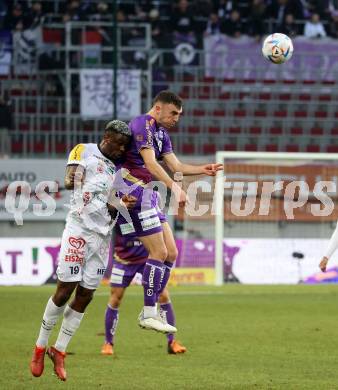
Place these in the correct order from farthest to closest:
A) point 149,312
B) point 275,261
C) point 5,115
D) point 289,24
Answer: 1. point 289,24
2. point 5,115
3. point 275,261
4. point 149,312

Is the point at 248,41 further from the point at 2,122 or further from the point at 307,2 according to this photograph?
the point at 2,122

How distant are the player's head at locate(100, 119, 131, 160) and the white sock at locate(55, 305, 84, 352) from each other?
4.72ft

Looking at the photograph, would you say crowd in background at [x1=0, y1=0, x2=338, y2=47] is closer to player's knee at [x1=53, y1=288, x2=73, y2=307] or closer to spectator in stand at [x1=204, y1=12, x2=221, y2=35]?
spectator in stand at [x1=204, y1=12, x2=221, y2=35]

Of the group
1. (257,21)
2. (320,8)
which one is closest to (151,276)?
(257,21)

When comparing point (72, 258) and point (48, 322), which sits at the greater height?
point (72, 258)

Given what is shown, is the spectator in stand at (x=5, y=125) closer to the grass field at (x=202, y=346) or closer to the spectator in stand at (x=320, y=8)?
the grass field at (x=202, y=346)

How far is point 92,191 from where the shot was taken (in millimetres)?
9164

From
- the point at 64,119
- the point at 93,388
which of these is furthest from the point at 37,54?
the point at 93,388

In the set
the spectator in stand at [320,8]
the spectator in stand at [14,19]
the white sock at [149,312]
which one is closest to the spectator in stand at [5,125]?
the spectator in stand at [14,19]

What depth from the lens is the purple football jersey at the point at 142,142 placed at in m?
10.4

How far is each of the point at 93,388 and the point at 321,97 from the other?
838 inches

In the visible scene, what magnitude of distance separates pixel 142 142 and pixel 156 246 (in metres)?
1.04

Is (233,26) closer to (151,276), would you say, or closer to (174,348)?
(174,348)

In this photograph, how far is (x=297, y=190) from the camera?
Answer: 22719 mm
